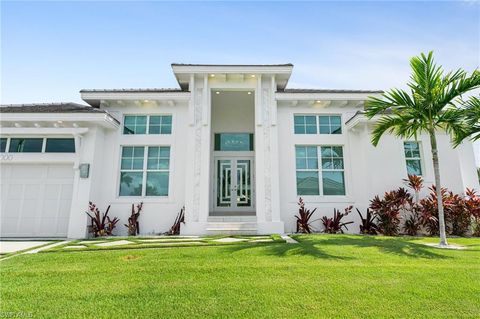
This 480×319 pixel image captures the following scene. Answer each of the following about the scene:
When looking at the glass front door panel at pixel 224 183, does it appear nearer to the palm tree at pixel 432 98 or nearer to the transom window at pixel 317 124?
the transom window at pixel 317 124

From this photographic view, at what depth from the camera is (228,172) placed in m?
12.1

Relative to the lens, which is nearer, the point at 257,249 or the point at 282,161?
the point at 257,249

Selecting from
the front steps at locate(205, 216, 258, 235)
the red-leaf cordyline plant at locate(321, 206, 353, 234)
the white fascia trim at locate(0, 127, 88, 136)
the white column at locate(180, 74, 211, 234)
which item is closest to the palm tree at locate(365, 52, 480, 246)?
the red-leaf cordyline plant at locate(321, 206, 353, 234)

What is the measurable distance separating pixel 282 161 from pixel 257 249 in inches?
198

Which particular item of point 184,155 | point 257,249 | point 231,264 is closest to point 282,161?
point 184,155

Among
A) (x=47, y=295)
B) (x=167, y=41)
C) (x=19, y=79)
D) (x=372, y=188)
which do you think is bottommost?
(x=47, y=295)

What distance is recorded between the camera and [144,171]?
987 cm

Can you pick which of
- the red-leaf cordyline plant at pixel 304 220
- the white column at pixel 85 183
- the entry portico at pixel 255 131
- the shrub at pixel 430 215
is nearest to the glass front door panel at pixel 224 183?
the entry portico at pixel 255 131

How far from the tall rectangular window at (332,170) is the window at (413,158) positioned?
2.58 metres

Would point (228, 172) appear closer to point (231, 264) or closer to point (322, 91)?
point (322, 91)

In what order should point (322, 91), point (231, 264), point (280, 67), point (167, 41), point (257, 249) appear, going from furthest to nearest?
point (322, 91) → point (280, 67) → point (167, 41) → point (257, 249) → point (231, 264)

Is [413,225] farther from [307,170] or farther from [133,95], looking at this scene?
[133,95]

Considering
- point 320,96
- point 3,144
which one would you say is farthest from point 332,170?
point 3,144

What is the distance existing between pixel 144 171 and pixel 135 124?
212 cm
